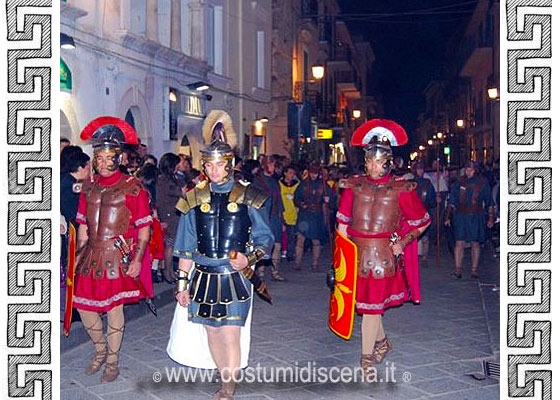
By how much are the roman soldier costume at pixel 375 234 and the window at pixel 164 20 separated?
12.5 m

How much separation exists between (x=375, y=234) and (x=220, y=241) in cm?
155

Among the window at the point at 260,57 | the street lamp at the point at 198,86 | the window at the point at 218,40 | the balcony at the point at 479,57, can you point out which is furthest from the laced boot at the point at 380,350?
the balcony at the point at 479,57

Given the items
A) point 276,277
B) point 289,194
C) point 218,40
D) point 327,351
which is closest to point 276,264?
point 276,277

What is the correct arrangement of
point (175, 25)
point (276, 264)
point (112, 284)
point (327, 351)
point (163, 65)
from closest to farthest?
1. point (112, 284)
2. point (327, 351)
3. point (276, 264)
4. point (163, 65)
5. point (175, 25)

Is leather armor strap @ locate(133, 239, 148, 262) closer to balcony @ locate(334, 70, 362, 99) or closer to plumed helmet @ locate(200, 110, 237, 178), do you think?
plumed helmet @ locate(200, 110, 237, 178)

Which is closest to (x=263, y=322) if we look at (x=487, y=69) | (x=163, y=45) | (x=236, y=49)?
(x=163, y=45)

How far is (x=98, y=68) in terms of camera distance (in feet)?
49.2

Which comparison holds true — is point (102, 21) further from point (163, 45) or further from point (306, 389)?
point (306, 389)

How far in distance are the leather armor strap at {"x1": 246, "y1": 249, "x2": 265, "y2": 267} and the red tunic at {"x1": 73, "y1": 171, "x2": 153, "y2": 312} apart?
3.91 feet

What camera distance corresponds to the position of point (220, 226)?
618 cm

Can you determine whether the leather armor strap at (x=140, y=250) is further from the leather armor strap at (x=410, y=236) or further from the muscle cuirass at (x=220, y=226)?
the leather armor strap at (x=410, y=236)

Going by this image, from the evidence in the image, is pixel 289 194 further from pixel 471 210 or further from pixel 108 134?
pixel 108 134

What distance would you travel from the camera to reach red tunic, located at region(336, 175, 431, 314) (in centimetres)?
711

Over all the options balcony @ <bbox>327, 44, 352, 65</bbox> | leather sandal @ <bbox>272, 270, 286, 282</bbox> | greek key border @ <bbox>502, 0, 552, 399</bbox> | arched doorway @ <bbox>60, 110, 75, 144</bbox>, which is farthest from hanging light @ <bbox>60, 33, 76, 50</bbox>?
balcony @ <bbox>327, 44, 352, 65</bbox>
